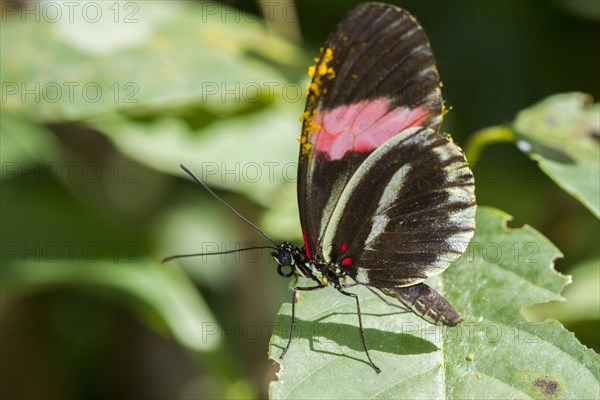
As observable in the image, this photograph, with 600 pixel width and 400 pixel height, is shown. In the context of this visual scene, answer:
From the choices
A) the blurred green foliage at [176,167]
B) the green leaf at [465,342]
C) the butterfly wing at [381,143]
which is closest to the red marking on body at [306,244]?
the butterfly wing at [381,143]

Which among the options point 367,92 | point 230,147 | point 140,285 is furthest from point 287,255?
point 230,147

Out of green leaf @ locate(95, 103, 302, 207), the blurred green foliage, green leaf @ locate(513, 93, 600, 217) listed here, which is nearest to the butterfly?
green leaf @ locate(513, 93, 600, 217)

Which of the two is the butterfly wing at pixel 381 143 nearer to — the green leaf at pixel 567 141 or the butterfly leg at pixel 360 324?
the butterfly leg at pixel 360 324

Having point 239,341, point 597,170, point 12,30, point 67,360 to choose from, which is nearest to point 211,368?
point 239,341

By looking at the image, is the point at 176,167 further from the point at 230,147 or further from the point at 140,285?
the point at 140,285

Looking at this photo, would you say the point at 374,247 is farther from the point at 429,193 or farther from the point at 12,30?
the point at 12,30

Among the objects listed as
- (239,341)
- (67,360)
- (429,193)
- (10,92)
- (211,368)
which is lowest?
(67,360)

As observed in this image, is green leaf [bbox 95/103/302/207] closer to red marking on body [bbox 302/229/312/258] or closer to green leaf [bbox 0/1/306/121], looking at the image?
green leaf [bbox 0/1/306/121]
